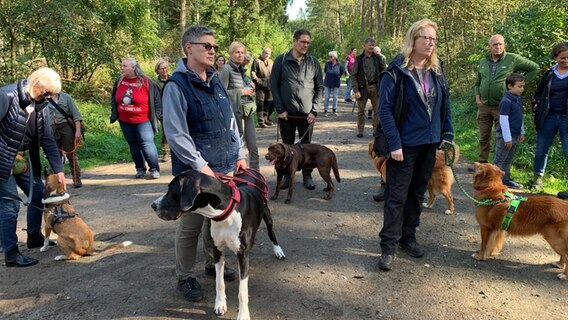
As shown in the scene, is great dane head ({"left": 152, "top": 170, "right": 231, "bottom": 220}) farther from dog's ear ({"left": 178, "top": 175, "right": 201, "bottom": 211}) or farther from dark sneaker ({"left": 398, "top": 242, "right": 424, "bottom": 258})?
dark sneaker ({"left": 398, "top": 242, "right": 424, "bottom": 258})

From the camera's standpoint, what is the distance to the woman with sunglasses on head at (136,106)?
7.04 meters

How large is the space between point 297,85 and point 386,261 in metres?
3.19

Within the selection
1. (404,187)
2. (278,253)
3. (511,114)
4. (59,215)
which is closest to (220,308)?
(278,253)

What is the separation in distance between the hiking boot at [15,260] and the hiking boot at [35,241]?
19.3 inches

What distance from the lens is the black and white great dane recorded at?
2.69m

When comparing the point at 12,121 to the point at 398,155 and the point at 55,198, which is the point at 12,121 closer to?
the point at 55,198

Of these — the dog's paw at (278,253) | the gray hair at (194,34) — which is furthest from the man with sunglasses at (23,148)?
the dog's paw at (278,253)

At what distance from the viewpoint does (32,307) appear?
11.2 ft

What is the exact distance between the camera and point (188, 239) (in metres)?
3.35

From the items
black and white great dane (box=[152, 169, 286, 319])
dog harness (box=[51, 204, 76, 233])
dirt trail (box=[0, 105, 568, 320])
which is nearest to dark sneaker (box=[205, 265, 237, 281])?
dirt trail (box=[0, 105, 568, 320])

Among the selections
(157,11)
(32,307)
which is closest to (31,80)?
(32,307)

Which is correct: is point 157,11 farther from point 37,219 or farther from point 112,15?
point 37,219

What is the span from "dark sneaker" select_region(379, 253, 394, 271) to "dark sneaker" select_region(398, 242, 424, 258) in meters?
0.36

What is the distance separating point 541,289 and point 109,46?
14.4 m
